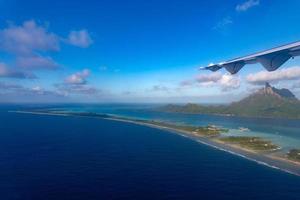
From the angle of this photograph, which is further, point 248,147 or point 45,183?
point 248,147

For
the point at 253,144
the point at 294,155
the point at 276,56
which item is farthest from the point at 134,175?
the point at 253,144

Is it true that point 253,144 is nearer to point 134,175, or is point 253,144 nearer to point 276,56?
point 134,175

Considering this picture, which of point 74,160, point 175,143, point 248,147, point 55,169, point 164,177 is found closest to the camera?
point 164,177

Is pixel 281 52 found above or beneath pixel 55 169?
above

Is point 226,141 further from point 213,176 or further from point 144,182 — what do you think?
point 144,182

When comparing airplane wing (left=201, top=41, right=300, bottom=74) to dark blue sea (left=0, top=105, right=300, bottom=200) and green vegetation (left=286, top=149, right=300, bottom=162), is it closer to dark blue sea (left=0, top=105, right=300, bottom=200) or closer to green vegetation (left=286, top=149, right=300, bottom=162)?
dark blue sea (left=0, top=105, right=300, bottom=200)

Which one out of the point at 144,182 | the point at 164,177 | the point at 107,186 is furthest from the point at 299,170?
the point at 107,186

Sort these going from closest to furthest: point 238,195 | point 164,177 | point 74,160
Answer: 1. point 238,195
2. point 164,177
3. point 74,160

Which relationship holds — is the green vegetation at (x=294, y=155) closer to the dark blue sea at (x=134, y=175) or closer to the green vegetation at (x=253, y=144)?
the green vegetation at (x=253, y=144)

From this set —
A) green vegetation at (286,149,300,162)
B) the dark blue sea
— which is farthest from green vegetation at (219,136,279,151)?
the dark blue sea
